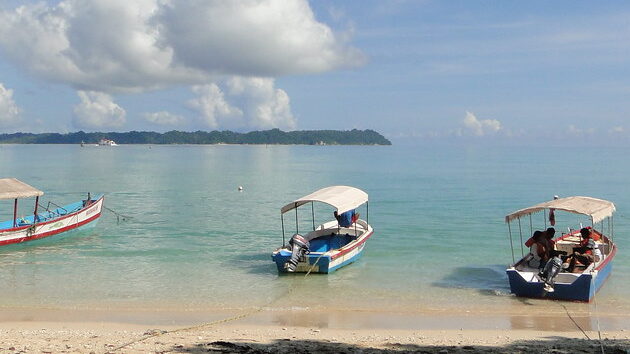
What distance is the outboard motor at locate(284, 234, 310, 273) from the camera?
18.1 metres

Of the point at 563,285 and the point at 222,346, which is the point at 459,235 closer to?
the point at 563,285

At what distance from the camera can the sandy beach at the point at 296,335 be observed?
34.4 ft

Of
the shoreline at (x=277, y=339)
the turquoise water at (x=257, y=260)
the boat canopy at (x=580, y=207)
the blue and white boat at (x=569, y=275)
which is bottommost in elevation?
the turquoise water at (x=257, y=260)

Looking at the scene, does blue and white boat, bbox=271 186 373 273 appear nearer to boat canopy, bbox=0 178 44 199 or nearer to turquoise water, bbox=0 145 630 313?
turquoise water, bbox=0 145 630 313

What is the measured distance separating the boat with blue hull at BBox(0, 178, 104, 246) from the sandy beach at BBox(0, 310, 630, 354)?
29.3ft

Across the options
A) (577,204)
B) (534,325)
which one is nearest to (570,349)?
(534,325)

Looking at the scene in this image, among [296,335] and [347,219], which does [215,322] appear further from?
[347,219]

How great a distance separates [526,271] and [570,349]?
20.2ft

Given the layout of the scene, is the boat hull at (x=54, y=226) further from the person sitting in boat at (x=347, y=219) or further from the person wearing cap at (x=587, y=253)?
the person wearing cap at (x=587, y=253)

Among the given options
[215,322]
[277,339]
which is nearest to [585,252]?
[277,339]

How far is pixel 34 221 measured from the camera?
972 inches

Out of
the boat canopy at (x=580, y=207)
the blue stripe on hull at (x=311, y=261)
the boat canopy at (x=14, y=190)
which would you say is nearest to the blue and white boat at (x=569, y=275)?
the boat canopy at (x=580, y=207)

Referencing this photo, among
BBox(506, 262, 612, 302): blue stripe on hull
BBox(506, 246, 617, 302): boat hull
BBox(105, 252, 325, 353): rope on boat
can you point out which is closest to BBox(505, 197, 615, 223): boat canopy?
BBox(506, 246, 617, 302): boat hull

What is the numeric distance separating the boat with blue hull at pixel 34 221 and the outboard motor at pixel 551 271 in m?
17.4
